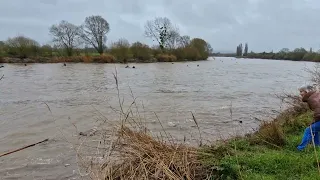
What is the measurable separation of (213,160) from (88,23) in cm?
7133

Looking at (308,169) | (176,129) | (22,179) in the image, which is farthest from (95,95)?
(308,169)

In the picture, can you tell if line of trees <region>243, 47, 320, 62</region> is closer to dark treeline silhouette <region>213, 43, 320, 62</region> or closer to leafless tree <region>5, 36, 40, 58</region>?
dark treeline silhouette <region>213, 43, 320, 62</region>

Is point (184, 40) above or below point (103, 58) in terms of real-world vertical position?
above

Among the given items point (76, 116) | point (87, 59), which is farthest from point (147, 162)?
point (87, 59)

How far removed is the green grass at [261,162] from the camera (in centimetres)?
505

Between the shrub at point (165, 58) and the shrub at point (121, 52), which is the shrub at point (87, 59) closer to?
the shrub at point (121, 52)

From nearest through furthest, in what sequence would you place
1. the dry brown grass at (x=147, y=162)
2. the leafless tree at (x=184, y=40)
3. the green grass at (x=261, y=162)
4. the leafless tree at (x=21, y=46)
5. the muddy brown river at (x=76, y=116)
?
1. the dry brown grass at (x=147, y=162)
2. the green grass at (x=261, y=162)
3. the muddy brown river at (x=76, y=116)
4. the leafless tree at (x=21, y=46)
5. the leafless tree at (x=184, y=40)

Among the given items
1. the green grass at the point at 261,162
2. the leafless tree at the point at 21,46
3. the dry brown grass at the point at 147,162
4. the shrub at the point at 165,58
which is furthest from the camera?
the shrub at the point at 165,58

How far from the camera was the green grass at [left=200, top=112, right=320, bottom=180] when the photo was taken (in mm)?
5047

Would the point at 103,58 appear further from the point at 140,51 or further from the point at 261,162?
the point at 261,162

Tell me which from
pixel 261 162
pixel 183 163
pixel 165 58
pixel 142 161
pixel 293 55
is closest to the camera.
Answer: pixel 142 161

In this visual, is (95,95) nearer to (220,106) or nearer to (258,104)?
(220,106)

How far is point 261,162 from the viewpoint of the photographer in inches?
218

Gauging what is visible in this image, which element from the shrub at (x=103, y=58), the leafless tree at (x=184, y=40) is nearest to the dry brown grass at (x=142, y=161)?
the shrub at (x=103, y=58)
